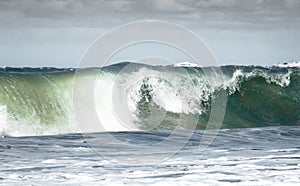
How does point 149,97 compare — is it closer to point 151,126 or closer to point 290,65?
point 151,126

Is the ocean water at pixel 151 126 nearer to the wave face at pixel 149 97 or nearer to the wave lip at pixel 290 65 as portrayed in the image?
the wave face at pixel 149 97

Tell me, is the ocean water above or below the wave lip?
below

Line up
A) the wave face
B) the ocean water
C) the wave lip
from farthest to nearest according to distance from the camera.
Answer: the wave lip < the wave face < the ocean water

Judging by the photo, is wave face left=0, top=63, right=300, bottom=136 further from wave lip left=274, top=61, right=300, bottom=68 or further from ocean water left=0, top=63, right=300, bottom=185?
wave lip left=274, top=61, right=300, bottom=68

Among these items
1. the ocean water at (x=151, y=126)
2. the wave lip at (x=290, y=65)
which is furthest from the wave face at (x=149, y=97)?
the wave lip at (x=290, y=65)

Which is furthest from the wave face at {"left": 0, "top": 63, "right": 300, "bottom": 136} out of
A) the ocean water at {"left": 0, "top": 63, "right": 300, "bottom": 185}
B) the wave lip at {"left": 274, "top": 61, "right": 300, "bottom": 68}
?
the wave lip at {"left": 274, "top": 61, "right": 300, "bottom": 68}

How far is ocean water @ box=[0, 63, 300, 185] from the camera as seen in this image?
13070 millimetres

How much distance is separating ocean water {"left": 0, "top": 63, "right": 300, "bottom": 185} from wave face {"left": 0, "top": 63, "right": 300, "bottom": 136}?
0.04 metres

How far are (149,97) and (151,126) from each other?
3630mm

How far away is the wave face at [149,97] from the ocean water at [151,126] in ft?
0.15

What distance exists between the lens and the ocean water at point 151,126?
13.1 meters

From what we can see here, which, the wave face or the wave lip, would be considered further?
the wave lip

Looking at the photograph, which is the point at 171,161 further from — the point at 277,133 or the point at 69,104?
the point at 69,104

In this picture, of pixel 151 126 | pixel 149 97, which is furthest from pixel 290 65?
pixel 151 126
